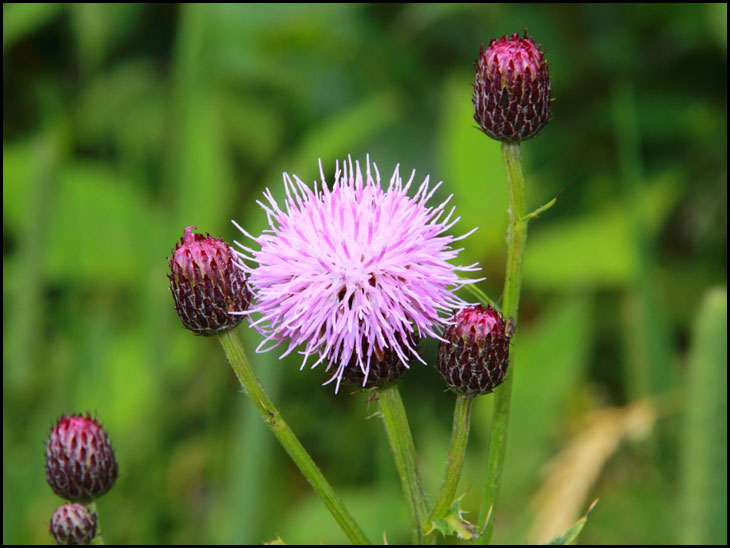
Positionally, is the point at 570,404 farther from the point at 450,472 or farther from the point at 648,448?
the point at 450,472

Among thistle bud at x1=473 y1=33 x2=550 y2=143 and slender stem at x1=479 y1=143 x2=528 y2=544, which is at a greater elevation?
thistle bud at x1=473 y1=33 x2=550 y2=143

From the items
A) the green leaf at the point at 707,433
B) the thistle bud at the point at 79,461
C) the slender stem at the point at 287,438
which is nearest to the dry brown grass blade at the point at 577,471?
the green leaf at the point at 707,433

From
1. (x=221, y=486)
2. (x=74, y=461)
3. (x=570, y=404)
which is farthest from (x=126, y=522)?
(x=570, y=404)

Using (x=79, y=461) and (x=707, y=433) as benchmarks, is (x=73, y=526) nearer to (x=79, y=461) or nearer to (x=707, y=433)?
(x=79, y=461)

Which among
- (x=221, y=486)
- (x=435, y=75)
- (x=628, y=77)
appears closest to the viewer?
(x=221, y=486)

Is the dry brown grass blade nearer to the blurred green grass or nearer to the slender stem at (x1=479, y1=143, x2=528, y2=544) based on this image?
the blurred green grass

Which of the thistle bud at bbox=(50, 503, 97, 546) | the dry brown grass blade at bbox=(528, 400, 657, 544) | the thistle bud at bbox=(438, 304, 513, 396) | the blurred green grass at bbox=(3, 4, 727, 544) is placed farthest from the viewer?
the blurred green grass at bbox=(3, 4, 727, 544)

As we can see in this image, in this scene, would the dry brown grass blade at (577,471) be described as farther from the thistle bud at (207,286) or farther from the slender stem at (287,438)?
the thistle bud at (207,286)

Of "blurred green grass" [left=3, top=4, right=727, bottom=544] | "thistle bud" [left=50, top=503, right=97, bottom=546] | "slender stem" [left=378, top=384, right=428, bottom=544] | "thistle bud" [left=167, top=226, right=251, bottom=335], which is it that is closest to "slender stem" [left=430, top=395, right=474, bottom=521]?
"slender stem" [left=378, top=384, right=428, bottom=544]
